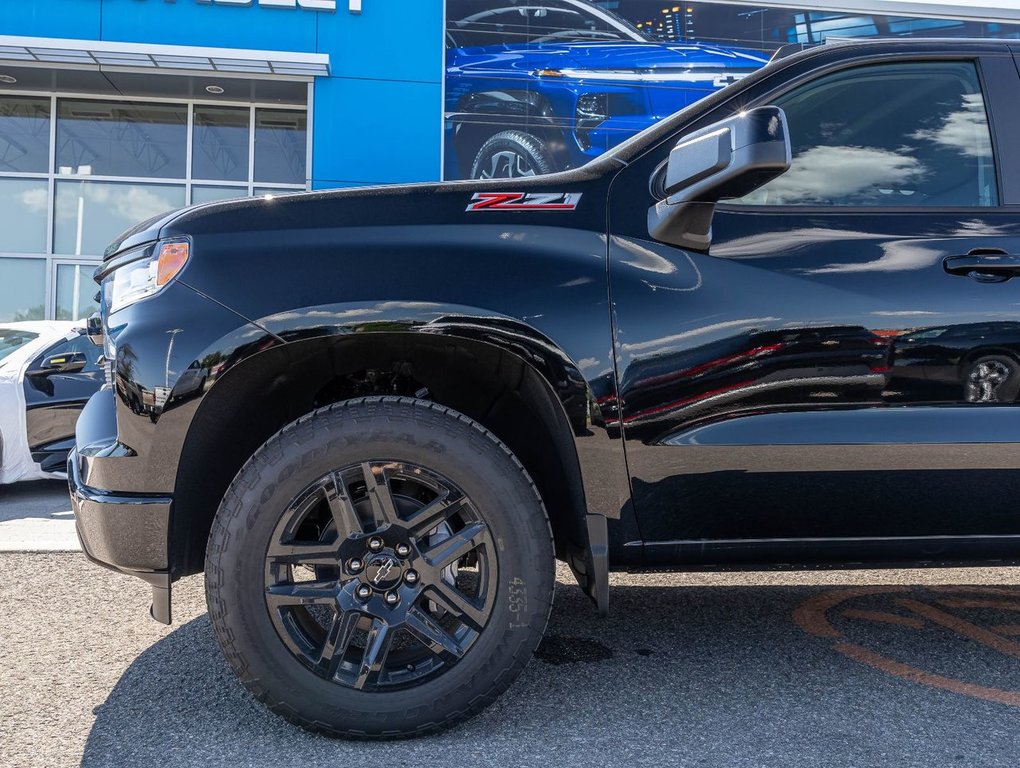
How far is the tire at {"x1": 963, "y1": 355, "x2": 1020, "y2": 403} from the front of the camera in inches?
88.0

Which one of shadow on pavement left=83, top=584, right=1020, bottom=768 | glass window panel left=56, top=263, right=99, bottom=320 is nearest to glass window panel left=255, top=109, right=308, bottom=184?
glass window panel left=56, top=263, right=99, bottom=320

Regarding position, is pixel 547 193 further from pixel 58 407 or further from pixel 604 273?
pixel 58 407

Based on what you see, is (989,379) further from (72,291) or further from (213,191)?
(72,291)

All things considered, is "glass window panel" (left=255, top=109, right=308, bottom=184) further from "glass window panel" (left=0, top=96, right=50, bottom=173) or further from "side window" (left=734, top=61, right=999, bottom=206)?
"side window" (left=734, top=61, right=999, bottom=206)

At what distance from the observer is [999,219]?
237cm

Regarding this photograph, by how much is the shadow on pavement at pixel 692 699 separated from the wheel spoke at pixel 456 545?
1.47 ft

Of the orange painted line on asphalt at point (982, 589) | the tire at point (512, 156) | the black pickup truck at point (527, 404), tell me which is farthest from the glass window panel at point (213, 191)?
the orange painted line on asphalt at point (982, 589)

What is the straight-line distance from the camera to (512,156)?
40.8ft

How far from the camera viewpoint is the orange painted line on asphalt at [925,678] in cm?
247

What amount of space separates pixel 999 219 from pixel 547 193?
121 cm

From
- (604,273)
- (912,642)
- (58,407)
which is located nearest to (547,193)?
(604,273)

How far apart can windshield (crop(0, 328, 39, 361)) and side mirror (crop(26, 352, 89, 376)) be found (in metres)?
0.34

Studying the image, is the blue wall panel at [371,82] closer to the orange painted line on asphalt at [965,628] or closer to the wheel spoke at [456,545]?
the orange painted line on asphalt at [965,628]

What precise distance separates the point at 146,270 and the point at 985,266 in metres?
2.14
